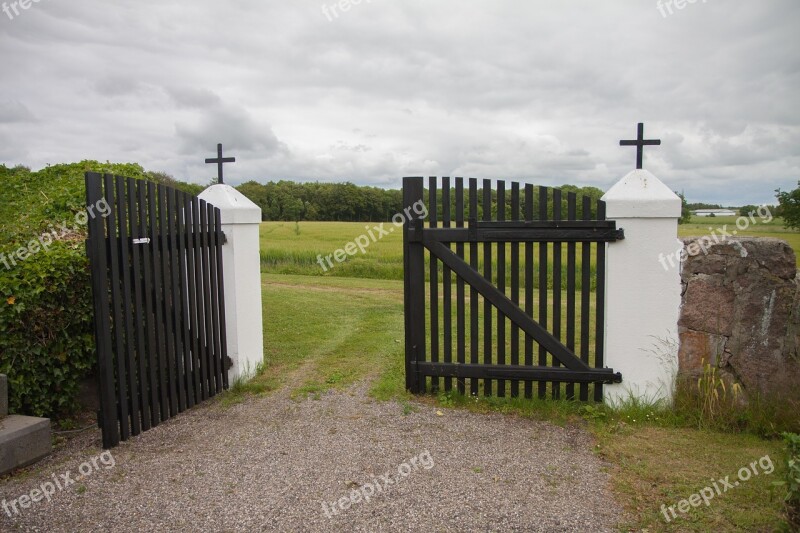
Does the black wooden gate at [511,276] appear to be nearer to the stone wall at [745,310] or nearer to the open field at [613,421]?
the open field at [613,421]

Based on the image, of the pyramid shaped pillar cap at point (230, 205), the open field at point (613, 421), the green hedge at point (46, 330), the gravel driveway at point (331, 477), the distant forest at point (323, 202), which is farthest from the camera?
the distant forest at point (323, 202)

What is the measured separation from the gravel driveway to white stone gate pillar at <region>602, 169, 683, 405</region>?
101 centimetres

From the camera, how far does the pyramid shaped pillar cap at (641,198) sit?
17.1 ft

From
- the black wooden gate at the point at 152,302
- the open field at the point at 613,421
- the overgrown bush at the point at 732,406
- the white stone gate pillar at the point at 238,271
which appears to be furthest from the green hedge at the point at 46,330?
the overgrown bush at the point at 732,406

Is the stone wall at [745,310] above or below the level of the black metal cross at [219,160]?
below

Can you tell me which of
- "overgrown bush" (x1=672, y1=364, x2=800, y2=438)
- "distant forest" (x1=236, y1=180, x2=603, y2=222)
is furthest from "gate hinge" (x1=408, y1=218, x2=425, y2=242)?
"distant forest" (x1=236, y1=180, x2=603, y2=222)

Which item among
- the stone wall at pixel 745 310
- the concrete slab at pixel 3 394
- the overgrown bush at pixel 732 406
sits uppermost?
the stone wall at pixel 745 310

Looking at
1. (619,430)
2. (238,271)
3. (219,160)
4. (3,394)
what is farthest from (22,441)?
(619,430)

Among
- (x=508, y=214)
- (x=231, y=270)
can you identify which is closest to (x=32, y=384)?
(x=231, y=270)

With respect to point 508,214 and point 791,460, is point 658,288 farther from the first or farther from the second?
point 791,460

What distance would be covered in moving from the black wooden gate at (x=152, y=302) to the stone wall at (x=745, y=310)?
5.00 meters

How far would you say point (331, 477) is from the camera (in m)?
4.12

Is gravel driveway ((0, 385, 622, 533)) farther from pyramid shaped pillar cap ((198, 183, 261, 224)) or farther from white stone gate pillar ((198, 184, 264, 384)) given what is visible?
pyramid shaped pillar cap ((198, 183, 261, 224))

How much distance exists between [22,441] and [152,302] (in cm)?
151
